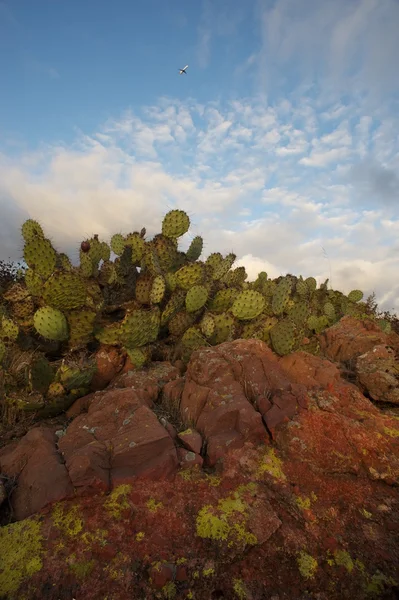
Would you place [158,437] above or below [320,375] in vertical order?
below

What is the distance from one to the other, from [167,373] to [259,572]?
3.11 m

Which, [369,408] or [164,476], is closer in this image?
[164,476]

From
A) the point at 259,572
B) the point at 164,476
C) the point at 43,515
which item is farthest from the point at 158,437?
the point at 259,572

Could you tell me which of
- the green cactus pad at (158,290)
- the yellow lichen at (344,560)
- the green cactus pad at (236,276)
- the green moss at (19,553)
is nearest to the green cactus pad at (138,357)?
the green cactus pad at (158,290)

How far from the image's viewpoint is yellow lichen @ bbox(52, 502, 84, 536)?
91.3 inches

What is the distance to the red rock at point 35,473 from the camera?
256cm

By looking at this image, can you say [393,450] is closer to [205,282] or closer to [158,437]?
[158,437]

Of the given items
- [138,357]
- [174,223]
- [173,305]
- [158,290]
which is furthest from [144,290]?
[174,223]

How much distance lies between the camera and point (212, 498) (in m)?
2.56

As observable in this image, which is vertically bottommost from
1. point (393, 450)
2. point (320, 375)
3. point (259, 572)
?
point (259, 572)

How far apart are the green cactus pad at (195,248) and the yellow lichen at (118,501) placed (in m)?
6.46

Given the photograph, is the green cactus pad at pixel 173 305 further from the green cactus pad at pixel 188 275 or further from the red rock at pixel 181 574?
the red rock at pixel 181 574

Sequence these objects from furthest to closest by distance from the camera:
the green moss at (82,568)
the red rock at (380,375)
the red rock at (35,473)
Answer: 1. the red rock at (380,375)
2. the red rock at (35,473)
3. the green moss at (82,568)

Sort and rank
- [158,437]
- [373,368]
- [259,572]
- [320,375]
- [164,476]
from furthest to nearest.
A: 1. [373,368]
2. [320,375]
3. [158,437]
4. [164,476]
5. [259,572]
